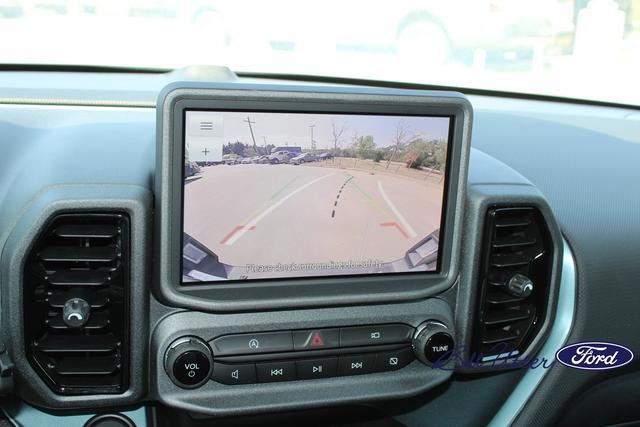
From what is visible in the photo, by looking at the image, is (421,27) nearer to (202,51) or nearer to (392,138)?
(202,51)

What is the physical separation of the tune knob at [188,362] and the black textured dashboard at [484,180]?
0.05 metres

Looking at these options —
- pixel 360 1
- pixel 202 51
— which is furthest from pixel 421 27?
pixel 202 51

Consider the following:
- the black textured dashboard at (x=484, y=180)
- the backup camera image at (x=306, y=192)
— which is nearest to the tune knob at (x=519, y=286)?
the black textured dashboard at (x=484, y=180)

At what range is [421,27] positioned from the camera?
2781 mm

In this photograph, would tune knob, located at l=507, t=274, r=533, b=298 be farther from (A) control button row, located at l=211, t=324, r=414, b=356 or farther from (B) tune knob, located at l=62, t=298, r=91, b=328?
(B) tune knob, located at l=62, t=298, r=91, b=328

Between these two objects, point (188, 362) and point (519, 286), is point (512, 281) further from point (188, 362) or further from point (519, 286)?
point (188, 362)

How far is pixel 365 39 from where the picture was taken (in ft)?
8.86

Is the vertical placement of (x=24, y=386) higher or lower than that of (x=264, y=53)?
lower

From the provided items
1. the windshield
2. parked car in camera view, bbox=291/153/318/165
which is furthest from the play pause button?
the windshield

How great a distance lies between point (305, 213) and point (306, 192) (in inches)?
1.9

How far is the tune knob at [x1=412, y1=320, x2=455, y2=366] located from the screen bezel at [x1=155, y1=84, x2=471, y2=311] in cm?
10

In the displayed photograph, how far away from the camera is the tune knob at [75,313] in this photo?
1594 millimetres

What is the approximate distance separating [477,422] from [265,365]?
2.64ft

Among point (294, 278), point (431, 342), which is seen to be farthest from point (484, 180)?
point (294, 278)
